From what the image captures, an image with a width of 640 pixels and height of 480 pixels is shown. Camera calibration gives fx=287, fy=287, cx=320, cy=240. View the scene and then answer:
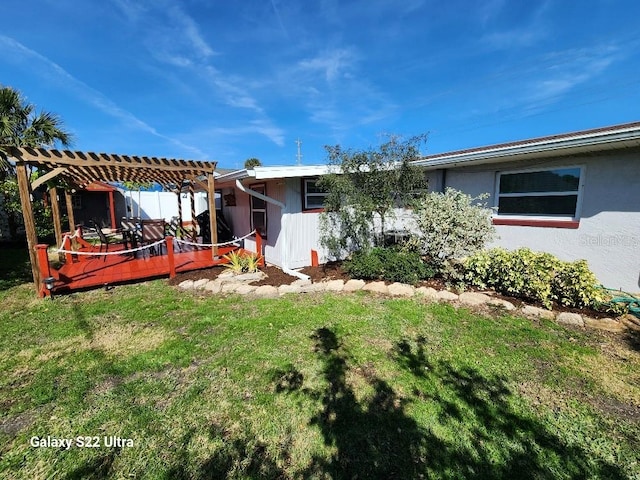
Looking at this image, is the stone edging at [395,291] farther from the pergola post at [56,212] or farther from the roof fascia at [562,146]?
the pergola post at [56,212]

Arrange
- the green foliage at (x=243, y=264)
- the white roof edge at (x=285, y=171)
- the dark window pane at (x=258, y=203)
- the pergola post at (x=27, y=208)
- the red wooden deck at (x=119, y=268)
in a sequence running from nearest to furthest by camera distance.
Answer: the pergola post at (x=27, y=208) → the red wooden deck at (x=119, y=268) → the white roof edge at (x=285, y=171) → the green foliage at (x=243, y=264) → the dark window pane at (x=258, y=203)

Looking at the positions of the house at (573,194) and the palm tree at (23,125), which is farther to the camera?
the palm tree at (23,125)

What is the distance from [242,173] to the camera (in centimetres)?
663

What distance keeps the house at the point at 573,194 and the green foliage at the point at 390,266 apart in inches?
85.9

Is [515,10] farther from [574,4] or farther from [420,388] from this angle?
[420,388]

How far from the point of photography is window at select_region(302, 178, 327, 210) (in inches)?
287

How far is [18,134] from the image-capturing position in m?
10.1

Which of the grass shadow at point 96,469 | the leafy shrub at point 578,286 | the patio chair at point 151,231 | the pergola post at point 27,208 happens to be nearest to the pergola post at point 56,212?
the patio chair at point 151,231

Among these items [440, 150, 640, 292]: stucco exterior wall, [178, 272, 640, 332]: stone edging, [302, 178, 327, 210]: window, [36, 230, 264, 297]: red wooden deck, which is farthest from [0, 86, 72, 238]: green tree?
[440, 150, 640, 292]: stucco exterior wall

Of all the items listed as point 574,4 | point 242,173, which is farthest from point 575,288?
point 574,4

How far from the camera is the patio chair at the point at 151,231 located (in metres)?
8.45

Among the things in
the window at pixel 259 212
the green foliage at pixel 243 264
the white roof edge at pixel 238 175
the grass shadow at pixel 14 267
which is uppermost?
the white roof edge at pixel 238 175

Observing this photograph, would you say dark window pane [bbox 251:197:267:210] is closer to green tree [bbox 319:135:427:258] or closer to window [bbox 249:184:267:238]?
window [bbox 249:184:267:238]

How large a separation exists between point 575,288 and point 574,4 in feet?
41.6
